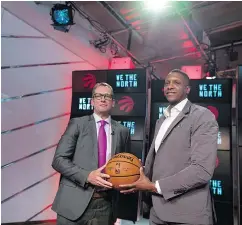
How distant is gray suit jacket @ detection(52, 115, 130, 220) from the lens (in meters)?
1.97

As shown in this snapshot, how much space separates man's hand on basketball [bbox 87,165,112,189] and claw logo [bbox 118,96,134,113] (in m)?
3.24

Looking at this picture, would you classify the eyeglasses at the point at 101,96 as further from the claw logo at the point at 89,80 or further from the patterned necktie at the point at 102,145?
the claw logo at the point at 89,80

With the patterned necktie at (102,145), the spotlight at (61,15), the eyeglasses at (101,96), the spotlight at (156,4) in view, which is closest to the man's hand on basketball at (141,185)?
the patterned necktie at (102,145)

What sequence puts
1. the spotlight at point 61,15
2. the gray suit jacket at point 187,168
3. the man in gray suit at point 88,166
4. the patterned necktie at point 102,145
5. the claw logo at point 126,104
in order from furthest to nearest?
the claw logo at point 126,104 → the spotlight at point 61,15 → the patterned necktie at point 102,145 → the man in gray suit at point 88,166 → the gray suit jacket at point 187,168

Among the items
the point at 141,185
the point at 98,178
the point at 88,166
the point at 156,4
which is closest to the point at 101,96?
the point at 88,166

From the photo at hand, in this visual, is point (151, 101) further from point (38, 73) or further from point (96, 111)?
point (96, 111)

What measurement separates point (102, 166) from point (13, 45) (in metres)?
3.17

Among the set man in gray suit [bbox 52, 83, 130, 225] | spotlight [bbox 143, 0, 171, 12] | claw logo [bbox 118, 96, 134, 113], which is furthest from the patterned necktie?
spotlight [bbox 143, 0, 171, 12]

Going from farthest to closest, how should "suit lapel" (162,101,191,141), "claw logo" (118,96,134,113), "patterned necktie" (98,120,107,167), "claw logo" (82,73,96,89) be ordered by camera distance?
1. "claw logo" (82,73,96,89)
2. "claw logo" (118,96,134,113)
3. "patterned necktie" (98,120,107,167)
4. "suit lapel" (162,101,191,141)

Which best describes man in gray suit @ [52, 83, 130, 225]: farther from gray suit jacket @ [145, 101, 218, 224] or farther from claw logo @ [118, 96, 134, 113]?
claw logo @ [118, 96, 134, 113]

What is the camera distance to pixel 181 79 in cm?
187

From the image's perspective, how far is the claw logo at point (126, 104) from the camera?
5.12 metres

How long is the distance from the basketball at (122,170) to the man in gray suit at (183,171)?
55mm

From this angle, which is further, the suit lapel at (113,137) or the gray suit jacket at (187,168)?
the suit lapel at (113,137)
